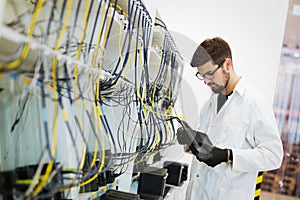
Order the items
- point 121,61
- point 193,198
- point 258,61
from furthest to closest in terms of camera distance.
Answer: point 258,61 → point 193,198 → point 121,61

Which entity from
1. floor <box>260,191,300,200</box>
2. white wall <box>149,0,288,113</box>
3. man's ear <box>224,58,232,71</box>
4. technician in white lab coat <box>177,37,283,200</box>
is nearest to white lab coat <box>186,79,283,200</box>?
technician in white lab coat <box>177,37,283,200</box>

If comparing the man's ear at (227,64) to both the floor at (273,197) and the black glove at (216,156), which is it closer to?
the black glove at (216,156)

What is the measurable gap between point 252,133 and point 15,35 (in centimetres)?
161

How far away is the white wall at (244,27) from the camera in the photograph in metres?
3.35

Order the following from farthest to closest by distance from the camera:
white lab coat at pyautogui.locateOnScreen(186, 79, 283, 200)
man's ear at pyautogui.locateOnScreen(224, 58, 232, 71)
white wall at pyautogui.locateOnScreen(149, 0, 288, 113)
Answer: white wall at pyautogui.locateOnScreen(149, 0, 288, 113) → man's ear at pyautogui.locateOnScreen(224, 58, 232, 71) → white lab coat at pyautogui.locateOnScreen(186, 79, 283, 200)

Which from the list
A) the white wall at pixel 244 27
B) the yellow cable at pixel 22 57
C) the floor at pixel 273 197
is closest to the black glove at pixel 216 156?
the yellow cable at pixel 22 57

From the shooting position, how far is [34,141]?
1.03 metres

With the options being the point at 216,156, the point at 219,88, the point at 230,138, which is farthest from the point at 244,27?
the point at 216,156

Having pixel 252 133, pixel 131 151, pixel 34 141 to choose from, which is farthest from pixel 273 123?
pixel 34 141

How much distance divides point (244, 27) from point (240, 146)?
1827 mm

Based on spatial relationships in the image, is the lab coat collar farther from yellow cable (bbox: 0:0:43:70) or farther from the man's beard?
yellow cable (bbox: 0:0:43:70)

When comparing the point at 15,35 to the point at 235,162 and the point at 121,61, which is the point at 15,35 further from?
the point at 235,162

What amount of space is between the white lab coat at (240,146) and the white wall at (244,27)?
1.39 meters

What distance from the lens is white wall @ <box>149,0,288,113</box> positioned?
3.35 meters
